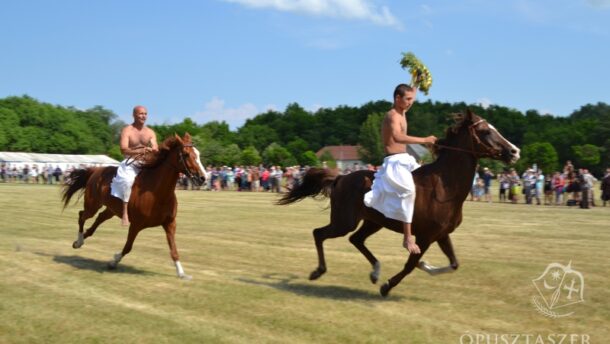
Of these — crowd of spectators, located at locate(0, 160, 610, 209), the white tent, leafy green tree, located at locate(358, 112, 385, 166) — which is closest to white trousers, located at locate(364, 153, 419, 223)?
crowd of spectators, located at locate(0, 160, 610, 209)

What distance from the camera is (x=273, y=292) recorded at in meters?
8.13

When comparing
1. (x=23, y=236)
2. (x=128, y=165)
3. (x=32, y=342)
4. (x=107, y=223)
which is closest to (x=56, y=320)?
(x=32, y=342)

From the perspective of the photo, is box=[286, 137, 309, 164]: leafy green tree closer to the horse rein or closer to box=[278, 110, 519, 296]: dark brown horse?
the horse rein

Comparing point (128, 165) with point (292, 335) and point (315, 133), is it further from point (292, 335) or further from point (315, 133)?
point (315, 133)

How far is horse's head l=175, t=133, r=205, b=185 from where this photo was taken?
30.2 feet

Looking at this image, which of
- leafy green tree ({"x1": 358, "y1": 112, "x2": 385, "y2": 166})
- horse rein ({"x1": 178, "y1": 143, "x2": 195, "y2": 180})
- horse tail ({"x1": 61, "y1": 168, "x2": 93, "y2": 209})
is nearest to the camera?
horse rein ({"x1": 178, "y1": 143, "x2": 195, "y2": 180})

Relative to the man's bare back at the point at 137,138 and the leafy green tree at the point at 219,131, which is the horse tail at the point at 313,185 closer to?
the man's bare back at the point at 137,138

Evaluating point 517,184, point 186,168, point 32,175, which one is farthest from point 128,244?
point 32,175

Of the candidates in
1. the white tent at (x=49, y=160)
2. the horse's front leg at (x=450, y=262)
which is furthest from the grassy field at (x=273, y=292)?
the white tent at (x=49, y=160)

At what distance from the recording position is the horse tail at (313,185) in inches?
379

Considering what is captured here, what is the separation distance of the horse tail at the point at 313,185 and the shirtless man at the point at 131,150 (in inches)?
95.6

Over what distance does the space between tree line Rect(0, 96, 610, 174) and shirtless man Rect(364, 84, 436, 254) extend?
65.8 m

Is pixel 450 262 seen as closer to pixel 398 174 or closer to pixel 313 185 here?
pixel 398 174

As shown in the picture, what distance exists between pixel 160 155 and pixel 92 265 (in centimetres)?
236
